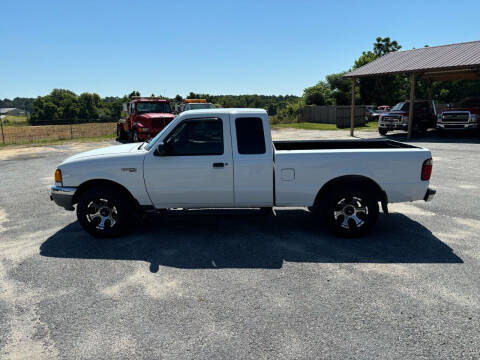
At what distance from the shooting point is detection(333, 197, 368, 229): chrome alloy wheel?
5.74 meters

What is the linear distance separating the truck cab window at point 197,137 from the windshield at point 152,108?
14.7 m

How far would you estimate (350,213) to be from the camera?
5785 millimetres

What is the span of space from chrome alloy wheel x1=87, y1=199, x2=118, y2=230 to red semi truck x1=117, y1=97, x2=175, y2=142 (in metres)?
12.6

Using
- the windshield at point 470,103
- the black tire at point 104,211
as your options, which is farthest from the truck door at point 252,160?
the windshield at point 470,103

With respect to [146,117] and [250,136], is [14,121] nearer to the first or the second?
[146,117]

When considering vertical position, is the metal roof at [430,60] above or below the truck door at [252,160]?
above

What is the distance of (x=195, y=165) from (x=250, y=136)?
953mm

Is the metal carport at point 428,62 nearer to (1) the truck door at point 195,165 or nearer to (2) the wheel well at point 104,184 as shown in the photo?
(1) the truck door at point 195,165

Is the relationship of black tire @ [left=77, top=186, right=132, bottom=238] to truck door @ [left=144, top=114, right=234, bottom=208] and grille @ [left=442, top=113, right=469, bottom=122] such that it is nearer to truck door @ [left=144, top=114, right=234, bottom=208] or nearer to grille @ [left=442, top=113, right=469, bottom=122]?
truck door @ [left=144, top=114, right=234, bottom=208]

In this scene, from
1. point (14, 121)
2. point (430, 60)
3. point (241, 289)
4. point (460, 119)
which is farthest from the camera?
point (14, 121)

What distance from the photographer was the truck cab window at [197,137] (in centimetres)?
575

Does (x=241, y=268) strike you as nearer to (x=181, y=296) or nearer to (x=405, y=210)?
(x=181, y=296)

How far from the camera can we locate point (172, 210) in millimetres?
6199

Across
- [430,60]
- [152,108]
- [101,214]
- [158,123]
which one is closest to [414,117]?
[430,60]
